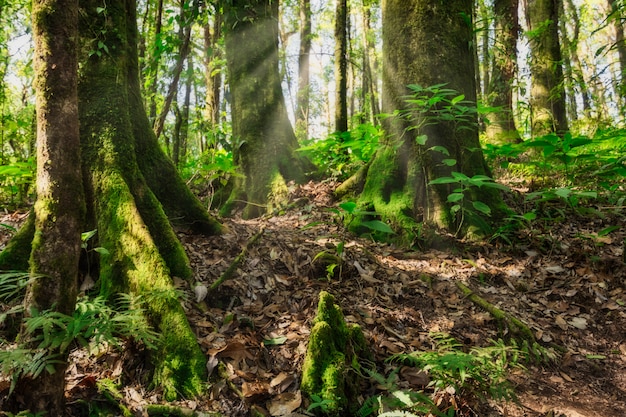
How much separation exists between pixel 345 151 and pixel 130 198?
456cm

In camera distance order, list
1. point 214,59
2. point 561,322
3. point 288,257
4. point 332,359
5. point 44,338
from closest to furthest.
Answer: point 44,338 → point 332,359 → point 561,322 → point 288,257 → point 214,59

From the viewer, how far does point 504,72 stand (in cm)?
864

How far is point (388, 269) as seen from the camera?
412 cm

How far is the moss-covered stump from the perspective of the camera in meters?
2.42

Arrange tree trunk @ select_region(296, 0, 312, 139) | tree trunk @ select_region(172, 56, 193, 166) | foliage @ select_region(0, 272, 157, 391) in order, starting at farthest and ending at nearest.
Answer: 1. tree trunk @ select_region(296, 0, 312, 139)
2. tree trunk @ select_region(172, 56, 193, 166)
3. foliage @ select_region(0, 272, 157, 391)

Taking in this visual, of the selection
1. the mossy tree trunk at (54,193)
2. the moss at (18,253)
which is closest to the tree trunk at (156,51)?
the moss at (18,253)

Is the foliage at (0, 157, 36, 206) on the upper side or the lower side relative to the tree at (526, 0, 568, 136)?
lower

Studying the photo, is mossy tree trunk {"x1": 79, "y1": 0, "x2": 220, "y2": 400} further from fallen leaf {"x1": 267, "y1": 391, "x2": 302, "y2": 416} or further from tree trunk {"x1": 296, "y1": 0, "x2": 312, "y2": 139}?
tree trunk {"x1": 296, "y1": 0, "x2": 312, "y2": 139}

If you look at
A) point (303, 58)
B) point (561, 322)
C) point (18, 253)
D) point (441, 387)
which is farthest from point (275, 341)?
point (303, 58)

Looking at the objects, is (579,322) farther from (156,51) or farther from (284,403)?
(156,51)

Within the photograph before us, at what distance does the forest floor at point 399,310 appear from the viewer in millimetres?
2543

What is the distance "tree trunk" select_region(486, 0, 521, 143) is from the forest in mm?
1390

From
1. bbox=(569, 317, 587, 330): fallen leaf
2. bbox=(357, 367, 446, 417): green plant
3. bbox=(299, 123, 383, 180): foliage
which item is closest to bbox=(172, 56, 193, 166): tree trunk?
bbox=(299, 123, 383, 180): foliage

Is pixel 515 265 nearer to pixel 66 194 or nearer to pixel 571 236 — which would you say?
pixel 571 236
